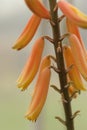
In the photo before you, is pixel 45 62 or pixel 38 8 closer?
pixel 38 8

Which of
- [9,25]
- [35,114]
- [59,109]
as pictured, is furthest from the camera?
[59,109]

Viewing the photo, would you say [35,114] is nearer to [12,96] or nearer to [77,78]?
[77,78]

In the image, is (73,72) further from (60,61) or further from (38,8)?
(38,8)

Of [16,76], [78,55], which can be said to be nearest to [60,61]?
[78,55]

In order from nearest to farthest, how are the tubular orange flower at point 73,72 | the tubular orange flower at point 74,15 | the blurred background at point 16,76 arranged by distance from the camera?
1. the tubular orange flower at point 74,15
2. the tubular orange flower at point 73,72
3. the blurred background at point 16,76

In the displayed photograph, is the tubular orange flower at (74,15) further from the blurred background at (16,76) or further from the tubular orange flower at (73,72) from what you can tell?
the blurred background at (16,76)

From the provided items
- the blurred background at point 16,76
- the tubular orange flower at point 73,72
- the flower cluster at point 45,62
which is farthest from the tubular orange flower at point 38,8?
the blurred background at point 16,76

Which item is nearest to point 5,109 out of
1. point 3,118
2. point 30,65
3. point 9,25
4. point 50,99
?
point 3,118
